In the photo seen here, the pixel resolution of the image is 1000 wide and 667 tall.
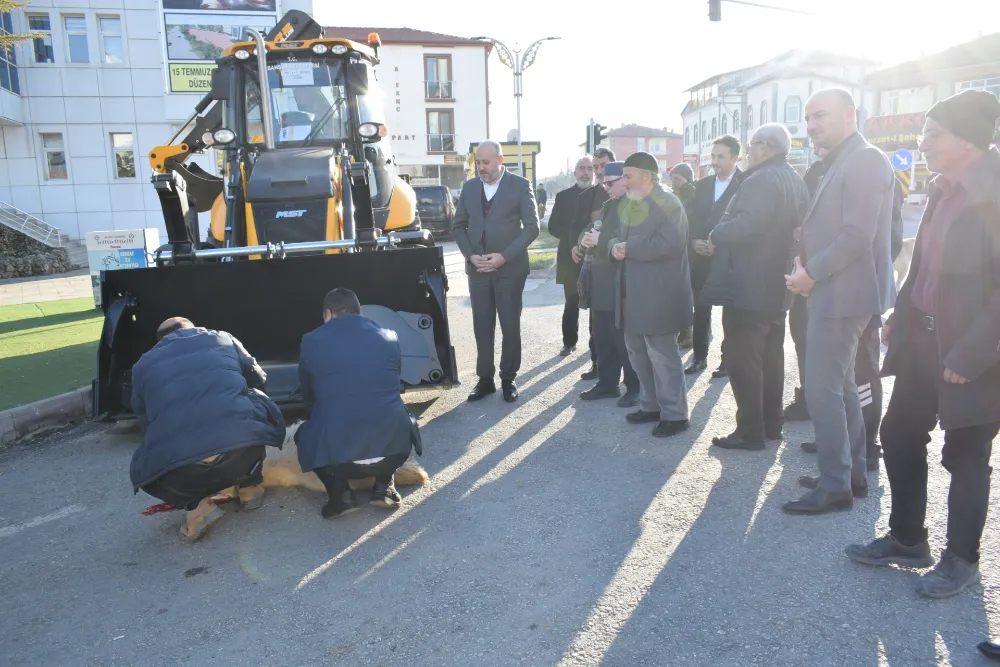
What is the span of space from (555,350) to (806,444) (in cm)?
382

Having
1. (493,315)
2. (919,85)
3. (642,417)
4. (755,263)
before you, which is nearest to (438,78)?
(919,85)

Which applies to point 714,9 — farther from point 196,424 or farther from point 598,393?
point 196,424

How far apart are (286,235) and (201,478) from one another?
2911 millimetres

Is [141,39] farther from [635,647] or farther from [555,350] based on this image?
[635,647]

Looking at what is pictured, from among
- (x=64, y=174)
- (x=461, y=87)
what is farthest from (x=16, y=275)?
(x=461, y=87)

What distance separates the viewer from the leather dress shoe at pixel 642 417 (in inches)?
224

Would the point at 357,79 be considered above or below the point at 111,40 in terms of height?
below

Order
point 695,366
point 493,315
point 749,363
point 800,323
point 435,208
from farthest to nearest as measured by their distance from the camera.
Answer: point 435,208, point 695,366, point 493,315, point 800,323, point 749,363

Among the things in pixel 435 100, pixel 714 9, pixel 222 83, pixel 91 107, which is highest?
pixel 435 100

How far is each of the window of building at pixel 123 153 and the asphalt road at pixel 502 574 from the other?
20.3 meters

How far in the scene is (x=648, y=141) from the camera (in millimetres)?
99250

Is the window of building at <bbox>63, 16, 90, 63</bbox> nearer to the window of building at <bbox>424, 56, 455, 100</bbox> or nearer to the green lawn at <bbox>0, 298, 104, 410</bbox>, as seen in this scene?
the green lawn at <bbox>0, 298, 104, 410</bbox>

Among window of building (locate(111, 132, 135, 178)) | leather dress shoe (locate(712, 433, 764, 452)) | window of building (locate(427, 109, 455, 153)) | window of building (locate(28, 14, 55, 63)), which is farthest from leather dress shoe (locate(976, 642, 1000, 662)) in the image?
window of building (locate(427, 109, 455, 153))

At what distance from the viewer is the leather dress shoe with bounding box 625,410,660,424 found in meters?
5.69
